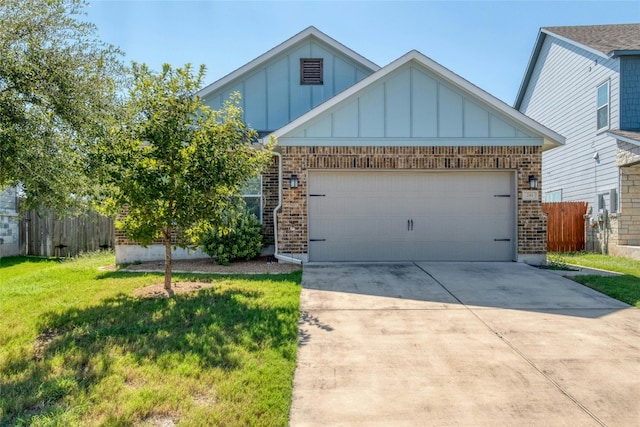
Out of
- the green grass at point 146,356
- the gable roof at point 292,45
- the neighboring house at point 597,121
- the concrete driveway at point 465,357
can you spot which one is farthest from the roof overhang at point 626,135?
the green grass at point 146,356

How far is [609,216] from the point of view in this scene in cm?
1213

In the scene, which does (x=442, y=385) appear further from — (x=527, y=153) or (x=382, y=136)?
(x=527, y=153)

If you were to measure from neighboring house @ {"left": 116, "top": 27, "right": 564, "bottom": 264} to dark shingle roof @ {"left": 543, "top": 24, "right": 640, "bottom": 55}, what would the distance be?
247 inches

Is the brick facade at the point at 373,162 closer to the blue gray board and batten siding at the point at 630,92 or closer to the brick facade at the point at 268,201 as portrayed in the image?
the brick facade at the point at 268,201

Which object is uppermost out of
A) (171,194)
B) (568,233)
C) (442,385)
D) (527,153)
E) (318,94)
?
(318,94)

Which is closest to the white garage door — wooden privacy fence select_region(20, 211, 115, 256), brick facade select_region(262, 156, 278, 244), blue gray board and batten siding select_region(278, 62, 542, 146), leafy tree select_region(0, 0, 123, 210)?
blue gray board and batten siding select_region(278, 62, 542, 146)

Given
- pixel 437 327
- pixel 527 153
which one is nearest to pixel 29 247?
pixel 437 327

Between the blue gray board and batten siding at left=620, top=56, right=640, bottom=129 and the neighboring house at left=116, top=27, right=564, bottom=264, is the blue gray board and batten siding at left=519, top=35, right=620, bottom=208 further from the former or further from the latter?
the neighboring house at left=116, top=27, right=564, bottom=264

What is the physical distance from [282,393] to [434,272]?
5.66 meters

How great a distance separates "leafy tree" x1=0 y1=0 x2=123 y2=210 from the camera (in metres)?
5.12

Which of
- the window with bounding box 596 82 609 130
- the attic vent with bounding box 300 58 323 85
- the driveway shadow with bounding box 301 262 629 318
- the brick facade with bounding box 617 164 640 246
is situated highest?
the attic vent with bounding box 300 58 323 85

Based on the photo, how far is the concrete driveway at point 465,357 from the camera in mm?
2996

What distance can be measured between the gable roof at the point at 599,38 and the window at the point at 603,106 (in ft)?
3.33

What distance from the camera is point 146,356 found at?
12.8ft
